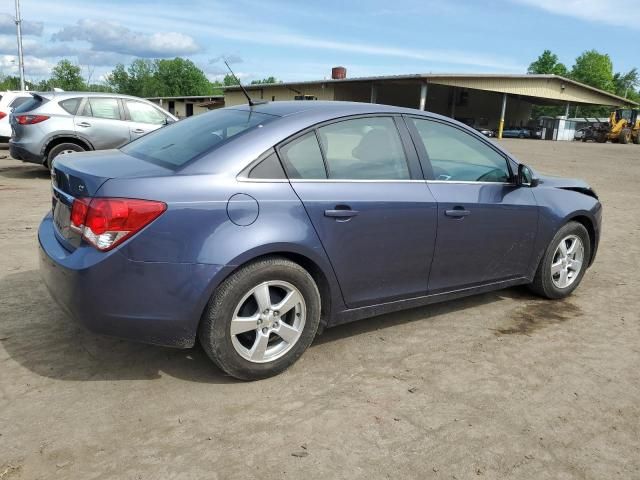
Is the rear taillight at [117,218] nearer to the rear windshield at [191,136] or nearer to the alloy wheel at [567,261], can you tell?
the rear windshield at [191,136]

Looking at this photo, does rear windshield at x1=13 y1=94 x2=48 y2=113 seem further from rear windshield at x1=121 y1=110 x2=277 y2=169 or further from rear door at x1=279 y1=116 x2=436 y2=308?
rear door at x1=279 y1=116 x2=436 y2=308

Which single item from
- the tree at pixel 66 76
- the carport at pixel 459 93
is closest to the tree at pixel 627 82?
the carport at pixel 459 93

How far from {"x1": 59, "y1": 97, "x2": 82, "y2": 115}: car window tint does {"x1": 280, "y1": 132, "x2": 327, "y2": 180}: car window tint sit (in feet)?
27.7

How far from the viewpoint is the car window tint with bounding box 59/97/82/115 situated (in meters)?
10.2

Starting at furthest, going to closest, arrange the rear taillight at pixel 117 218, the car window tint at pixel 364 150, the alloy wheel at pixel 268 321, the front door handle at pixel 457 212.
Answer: the front door handle at pixel 457 212
the car window tint at pixel 364 150
the alloy wheel at pixel 268 321
the rear taillight at pixel 117 218

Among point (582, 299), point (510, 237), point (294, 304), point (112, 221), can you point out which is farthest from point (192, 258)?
point (582, 299)

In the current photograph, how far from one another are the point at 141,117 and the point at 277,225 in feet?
28.5

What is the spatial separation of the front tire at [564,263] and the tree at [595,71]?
9703cm

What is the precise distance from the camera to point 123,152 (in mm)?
3623

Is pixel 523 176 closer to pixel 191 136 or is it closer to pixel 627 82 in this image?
pixel 191 136

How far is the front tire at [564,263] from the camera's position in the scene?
4613mm

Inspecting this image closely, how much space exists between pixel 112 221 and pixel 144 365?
1043 millimetres

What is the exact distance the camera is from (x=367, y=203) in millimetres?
3369

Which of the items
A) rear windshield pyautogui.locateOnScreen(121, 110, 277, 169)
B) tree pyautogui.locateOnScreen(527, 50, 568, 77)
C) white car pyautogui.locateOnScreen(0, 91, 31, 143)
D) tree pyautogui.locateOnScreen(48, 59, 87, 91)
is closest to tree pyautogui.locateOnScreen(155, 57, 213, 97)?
tree pyautogui.locateOnScreen(48, 59, 87, 91)
